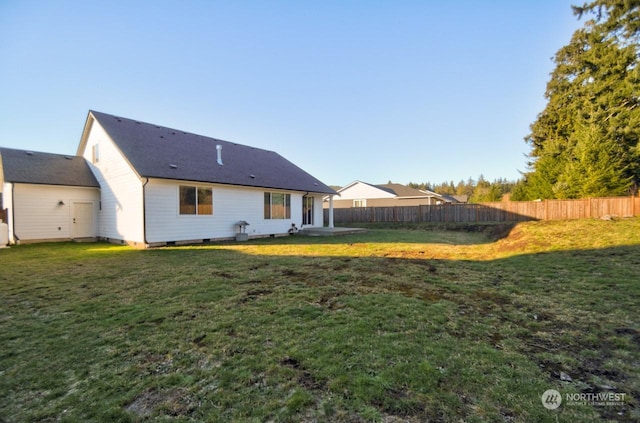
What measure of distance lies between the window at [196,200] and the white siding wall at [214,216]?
18 cm

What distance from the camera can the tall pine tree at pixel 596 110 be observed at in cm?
1808

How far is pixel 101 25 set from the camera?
1117cm

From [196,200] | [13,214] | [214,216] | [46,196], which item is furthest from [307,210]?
[13,214]

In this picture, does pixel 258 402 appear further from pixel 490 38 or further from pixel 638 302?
pixel 490 38

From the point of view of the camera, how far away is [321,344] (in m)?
3.00

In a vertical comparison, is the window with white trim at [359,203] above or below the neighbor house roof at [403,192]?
below

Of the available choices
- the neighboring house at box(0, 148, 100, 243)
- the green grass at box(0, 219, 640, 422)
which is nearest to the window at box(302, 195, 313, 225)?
the neighboring house at box(0, 148, 100, 243)

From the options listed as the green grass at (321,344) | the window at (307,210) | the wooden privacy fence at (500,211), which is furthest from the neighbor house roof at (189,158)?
the wooden privacy fence at (500,211)

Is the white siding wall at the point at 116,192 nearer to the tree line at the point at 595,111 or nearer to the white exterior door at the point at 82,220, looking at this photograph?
the white exterior door at the point at 82,220

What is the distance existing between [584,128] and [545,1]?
1232 centimetres

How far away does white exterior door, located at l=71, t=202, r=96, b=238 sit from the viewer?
1317 centimetres

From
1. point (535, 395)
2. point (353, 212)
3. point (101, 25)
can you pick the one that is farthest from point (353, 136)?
point (535, 395)

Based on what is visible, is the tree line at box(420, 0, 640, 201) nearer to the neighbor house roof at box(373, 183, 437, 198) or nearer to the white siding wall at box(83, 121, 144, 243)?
the neighbor house roof at box(373, 183, 437, 198)

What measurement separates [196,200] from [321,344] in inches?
421
